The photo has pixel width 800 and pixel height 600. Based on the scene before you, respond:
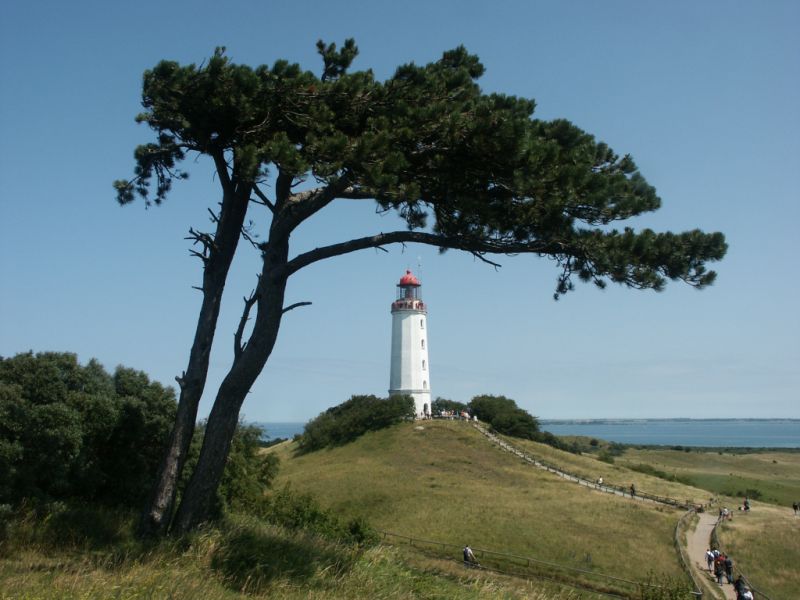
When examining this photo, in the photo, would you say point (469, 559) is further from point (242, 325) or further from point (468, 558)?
point (242, 325)

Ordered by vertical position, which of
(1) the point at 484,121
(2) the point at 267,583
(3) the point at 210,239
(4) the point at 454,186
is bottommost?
(2) the point at 267,583

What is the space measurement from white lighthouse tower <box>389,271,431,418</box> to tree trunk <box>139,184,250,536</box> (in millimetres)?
45741

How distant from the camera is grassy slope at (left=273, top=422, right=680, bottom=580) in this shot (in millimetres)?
A: 28750

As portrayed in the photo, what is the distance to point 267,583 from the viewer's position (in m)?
8.35

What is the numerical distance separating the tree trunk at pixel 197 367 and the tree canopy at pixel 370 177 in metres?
0.03

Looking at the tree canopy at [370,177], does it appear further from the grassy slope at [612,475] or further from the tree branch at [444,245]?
the grassy slope at [612,475]

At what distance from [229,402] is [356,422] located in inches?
1793

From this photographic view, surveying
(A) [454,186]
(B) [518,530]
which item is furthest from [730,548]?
(A) [454,186]

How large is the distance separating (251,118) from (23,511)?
7.50 m

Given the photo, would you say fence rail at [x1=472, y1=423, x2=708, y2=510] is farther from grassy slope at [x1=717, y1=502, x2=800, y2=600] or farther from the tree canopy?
the tree canopy

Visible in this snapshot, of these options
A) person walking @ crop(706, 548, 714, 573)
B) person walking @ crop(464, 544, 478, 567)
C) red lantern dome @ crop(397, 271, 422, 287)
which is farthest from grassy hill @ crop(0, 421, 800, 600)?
red lantern dome @ crop(397, 271, 422, 287)

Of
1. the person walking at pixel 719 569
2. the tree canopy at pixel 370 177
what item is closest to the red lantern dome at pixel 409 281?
the person walking at pixel 719 569

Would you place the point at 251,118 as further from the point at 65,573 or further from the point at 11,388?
the point at 65,573

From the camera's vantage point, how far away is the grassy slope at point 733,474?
57981mm
